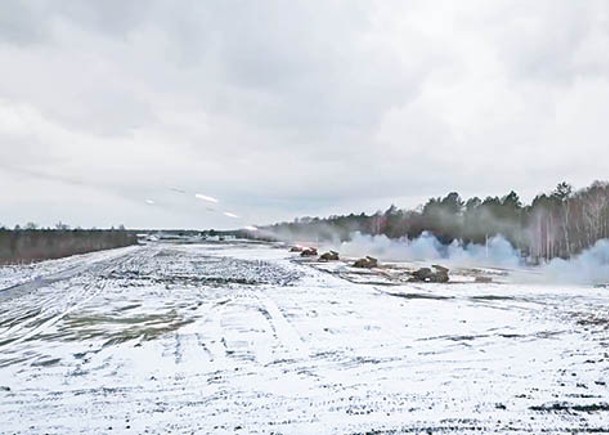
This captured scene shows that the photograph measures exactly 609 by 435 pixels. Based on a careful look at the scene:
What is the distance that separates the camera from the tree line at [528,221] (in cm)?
6912

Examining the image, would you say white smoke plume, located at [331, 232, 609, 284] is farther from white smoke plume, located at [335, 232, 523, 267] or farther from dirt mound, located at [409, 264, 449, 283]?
dirt mound, located at [409, 264, 449, 283]

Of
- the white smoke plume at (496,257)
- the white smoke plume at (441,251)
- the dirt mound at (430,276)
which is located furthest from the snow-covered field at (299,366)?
the white smoke plume at (441,251)

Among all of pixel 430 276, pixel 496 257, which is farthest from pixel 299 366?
pixel 496 257

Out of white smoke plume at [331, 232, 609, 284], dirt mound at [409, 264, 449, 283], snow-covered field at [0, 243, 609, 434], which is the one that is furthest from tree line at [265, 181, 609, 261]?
snow-covered field at [0, 243, 609, 434]

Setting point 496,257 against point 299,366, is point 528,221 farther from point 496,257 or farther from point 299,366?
point 299,366

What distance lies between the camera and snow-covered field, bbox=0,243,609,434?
334 inches

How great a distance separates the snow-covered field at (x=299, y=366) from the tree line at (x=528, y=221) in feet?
160

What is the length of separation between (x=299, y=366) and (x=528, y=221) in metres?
78.1

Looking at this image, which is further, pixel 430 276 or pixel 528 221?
pixel 528 221

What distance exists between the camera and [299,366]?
12273mm

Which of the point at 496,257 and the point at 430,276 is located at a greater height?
the point at 496,257

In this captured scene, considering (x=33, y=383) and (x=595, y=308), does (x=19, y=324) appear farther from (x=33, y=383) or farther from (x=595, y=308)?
(x=595, y=308)

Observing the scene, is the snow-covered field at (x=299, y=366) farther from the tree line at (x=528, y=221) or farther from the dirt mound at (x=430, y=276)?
the tree line at (x=528, y=221)

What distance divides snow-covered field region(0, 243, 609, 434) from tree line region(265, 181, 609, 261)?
160 ft
